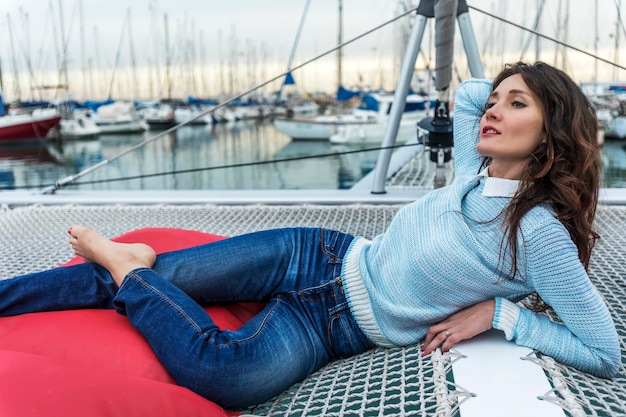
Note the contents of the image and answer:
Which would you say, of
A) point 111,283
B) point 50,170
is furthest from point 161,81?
point 111,283

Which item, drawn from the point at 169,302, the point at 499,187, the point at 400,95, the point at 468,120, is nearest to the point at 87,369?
the point at 169,302

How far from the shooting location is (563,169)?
0.99 metres

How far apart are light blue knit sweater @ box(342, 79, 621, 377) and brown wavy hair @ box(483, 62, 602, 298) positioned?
0.9 inches

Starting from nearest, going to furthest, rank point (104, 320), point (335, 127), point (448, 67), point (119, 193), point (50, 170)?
point (104, 320)
point (448, 67)
point (119, 193)
point (50, 170)
point (335, 127)

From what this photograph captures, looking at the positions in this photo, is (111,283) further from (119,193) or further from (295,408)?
(119,193)

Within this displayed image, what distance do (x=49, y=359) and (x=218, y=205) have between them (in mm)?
1704

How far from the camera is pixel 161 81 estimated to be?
1086 inches

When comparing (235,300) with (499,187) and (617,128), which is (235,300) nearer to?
(499,187)

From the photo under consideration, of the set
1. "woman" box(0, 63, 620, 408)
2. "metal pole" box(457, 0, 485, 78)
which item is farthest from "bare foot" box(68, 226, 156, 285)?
"metal pole" box(457, 0, 485, 78)

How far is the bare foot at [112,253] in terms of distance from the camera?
1.12 metres

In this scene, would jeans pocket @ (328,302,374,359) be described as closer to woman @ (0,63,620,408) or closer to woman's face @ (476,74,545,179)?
woman @ (0,63,620,408)

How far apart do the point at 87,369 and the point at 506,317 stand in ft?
2.16

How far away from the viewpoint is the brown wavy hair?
0.97 meters

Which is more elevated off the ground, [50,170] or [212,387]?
[212,387]
